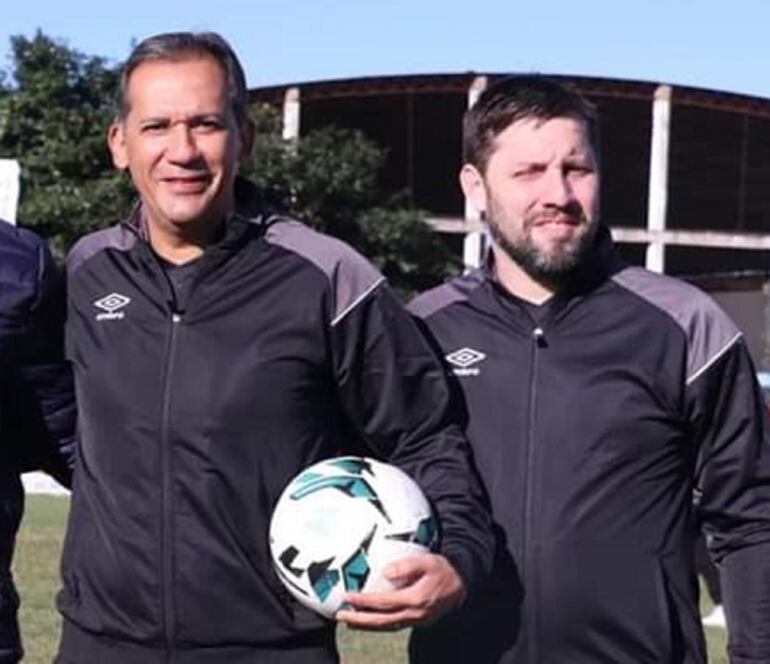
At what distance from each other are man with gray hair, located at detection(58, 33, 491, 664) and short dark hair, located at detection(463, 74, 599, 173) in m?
0.43

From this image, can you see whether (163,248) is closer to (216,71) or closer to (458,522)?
(216,71)

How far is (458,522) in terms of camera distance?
165 inches

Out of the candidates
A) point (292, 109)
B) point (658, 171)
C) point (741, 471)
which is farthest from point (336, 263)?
point (658, 171)

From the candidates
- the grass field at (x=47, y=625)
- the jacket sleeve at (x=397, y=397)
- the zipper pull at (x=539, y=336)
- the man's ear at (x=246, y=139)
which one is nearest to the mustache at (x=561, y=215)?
the zipper pull at (x=539, y=336)

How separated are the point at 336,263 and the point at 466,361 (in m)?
0.39

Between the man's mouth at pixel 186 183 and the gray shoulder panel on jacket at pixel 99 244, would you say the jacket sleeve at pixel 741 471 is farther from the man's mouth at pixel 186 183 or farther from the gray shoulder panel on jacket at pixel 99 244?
the gray shoulder panel on jacket at pixel 99 244

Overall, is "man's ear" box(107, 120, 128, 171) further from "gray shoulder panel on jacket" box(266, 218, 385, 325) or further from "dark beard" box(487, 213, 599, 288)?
"dark beard" box(487, 213, 599, 288)

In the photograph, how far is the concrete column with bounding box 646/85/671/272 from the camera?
1773 inches

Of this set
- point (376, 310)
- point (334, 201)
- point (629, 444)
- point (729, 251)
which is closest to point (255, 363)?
point (376, 310)

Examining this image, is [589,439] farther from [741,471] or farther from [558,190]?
[558,190]

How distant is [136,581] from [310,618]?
39 centimetres

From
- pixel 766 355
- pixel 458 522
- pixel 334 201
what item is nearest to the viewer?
pixel 458 522

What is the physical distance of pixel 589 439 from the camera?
439cm

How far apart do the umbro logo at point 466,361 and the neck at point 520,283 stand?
0.17m
